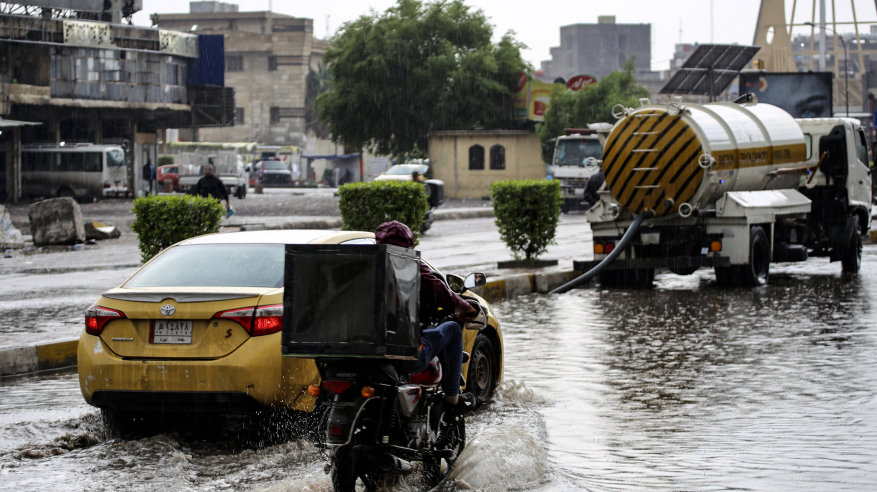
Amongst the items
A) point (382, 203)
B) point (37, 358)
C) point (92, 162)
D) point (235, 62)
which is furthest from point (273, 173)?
point (37, 358)

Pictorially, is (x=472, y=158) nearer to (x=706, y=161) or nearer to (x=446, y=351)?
(x=706, y=161)

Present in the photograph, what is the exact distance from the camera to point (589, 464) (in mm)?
5520

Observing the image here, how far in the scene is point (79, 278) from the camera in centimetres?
1522

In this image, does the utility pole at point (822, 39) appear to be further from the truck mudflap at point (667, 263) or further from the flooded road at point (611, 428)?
the flooded road at point (611, 428)

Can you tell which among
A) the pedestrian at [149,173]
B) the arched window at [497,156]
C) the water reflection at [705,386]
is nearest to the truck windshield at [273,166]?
the arched window at [497,156]

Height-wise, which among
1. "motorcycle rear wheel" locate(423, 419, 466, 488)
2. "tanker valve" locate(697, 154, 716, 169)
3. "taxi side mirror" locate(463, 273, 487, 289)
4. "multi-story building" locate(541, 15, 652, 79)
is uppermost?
"multi-story building" locate(541, 15, 652, 79)

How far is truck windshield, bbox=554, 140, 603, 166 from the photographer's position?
35062 mm

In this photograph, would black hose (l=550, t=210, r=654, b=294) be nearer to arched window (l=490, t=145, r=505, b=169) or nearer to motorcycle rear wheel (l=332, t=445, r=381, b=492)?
motorcycle rear wheel (l=332, t=445, r=381, b=492)

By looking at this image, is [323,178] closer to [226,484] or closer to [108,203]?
[108,203]

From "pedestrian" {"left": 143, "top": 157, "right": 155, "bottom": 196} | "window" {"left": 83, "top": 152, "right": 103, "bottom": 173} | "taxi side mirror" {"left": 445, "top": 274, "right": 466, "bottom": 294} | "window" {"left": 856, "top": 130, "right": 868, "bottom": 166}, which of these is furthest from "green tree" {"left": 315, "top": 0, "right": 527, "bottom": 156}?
"taxi side mirror" {"left": 445, "top": 274, "right": 466, "bottom": 294}

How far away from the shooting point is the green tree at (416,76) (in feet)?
166

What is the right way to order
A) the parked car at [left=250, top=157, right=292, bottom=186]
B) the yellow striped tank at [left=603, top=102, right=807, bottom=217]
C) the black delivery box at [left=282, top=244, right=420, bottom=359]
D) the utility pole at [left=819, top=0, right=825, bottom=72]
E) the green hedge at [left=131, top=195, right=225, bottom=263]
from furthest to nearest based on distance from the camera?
the utility pole at [left=819, top=0, right=825, bottom=72], the parked car at [left=250, top=157, right=292, bottom=186], the yellow striped tank at [left=603, top=102, right=807, bottom=217], the green hedge at [left=131, top=195, right=225, bottom=263], the black delivery box at [left=282, top=244, right=420, bottom=359]

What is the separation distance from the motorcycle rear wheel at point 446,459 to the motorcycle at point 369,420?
278mm

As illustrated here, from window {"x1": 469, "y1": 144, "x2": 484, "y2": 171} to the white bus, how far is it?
56.5 ft
